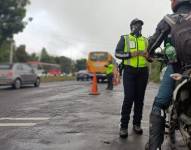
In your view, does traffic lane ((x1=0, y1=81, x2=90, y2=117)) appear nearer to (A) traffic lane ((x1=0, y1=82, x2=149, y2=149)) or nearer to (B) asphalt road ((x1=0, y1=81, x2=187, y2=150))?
(B) asphalt road ((x1=0, y1=81, x2=187, y2=150))

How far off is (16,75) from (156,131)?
20240 millimetres

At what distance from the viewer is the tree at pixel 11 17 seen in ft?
120

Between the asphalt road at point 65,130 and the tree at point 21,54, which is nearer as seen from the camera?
the asphalt road at point 65,130

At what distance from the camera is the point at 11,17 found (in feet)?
122

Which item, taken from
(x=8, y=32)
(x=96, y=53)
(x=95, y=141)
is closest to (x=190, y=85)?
(x=95, y=141)

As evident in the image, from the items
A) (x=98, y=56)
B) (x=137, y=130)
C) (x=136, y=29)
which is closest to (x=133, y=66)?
(x=136, y=29)

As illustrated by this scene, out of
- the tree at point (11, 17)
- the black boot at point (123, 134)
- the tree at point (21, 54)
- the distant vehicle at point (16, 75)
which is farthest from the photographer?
the tree at point (21, 54)

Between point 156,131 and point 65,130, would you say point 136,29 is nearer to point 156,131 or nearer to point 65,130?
point 65,130

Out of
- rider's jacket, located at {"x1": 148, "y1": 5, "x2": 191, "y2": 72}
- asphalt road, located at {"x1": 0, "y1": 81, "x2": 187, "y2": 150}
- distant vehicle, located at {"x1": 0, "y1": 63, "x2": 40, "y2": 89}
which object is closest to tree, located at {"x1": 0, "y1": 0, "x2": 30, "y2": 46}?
distant vehicle, located at {"x1": 0, "y1": 63, "x2": 40, "y2": 89}

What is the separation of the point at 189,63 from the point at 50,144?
277cm

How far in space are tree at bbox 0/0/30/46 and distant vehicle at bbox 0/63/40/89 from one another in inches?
439

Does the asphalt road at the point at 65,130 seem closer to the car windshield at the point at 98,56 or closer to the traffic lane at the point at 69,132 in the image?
the traffic lane at the point at 69,132

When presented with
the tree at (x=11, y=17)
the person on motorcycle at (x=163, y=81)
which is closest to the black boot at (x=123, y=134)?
the person on motorcycle at (x=163, y=81)

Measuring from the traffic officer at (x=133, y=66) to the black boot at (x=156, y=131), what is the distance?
1.99 metres
